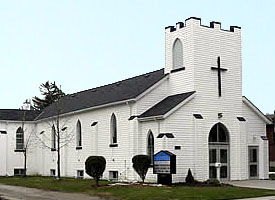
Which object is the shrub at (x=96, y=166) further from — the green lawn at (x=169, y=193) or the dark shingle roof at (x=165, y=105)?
A: the dark shingle roof at (x=165, y=105)

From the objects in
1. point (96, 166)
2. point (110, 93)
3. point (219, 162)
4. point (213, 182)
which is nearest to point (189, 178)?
point (213, 182)

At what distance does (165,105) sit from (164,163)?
16.9 ft

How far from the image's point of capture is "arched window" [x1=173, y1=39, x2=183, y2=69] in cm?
3609

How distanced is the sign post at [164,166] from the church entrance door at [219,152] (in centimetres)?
490

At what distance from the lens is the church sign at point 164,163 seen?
30734 mm

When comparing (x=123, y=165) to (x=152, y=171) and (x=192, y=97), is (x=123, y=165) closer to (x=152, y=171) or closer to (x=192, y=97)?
(x=152, y=171)

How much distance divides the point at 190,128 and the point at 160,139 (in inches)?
86.7

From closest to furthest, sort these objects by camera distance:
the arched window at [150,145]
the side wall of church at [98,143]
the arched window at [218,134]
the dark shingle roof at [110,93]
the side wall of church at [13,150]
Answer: the arched window at [150,145] < the arched window at [218,134] < the side wall of church at [98,143] < the dark shingle roof at [110,93] < the side wall of church at [13,150]

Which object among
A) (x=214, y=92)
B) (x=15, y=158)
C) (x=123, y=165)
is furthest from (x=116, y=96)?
(x=15, y=158)

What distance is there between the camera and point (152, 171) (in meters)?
34.6

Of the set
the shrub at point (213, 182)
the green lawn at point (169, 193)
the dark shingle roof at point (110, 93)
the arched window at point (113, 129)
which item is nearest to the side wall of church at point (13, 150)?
the dark shingle roof at point (110, 93)

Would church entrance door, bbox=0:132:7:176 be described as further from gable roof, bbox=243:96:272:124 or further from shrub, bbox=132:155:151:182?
gable roof, bbox=243:96:272:124

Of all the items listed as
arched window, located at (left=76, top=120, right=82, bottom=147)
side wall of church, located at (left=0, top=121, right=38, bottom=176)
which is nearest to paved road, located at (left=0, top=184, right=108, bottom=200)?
arched window, located at (left=76, top=120, right=82, bottom=147)

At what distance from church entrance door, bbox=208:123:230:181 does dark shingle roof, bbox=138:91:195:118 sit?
3055 mm
